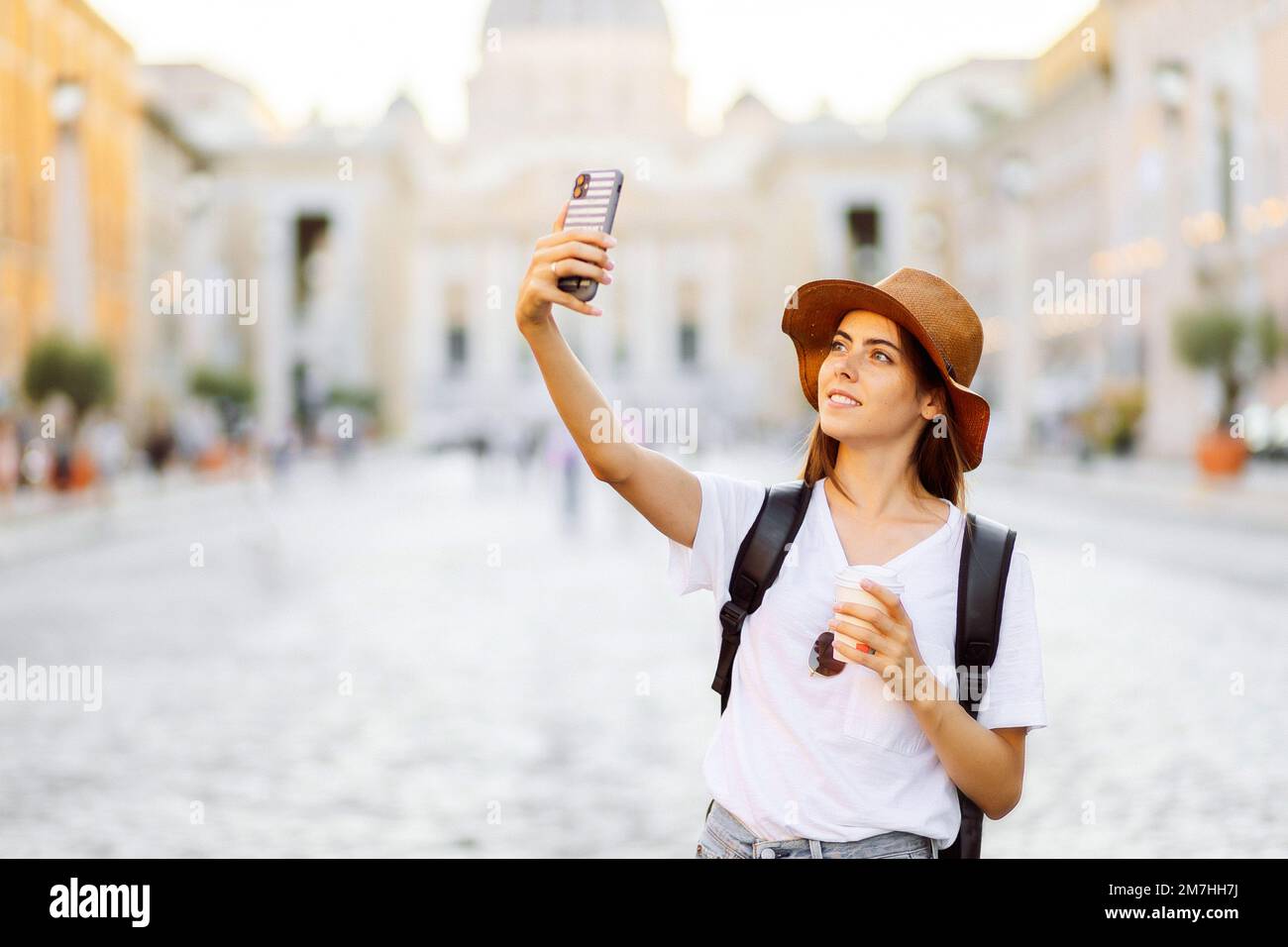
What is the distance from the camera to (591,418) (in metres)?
2.28

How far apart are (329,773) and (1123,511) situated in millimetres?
17599

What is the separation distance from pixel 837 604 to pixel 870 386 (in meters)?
0.38

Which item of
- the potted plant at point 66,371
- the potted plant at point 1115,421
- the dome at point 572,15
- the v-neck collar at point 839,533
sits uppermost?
the dome at point 572,15

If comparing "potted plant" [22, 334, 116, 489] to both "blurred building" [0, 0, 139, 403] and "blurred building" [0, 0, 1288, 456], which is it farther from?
"blurred building" [0, 0, 1288, 456]

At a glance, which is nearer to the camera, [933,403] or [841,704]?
[841,704]

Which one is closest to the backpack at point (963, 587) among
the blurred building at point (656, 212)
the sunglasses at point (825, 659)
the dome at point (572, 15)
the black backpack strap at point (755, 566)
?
the black backpack strap at point (755, 566)

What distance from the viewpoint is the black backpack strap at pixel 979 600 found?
226cm

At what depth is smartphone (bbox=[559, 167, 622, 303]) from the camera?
210 centimetres

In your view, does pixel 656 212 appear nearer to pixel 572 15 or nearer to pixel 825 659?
pixel 572 15

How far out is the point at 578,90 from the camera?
121 meters

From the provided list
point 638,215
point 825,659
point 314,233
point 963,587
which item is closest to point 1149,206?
point 963,587

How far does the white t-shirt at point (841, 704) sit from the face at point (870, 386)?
0.15 metres

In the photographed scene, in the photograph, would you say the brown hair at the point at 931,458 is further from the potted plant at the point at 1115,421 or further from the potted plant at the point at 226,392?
the potted plant at the point at 226,392

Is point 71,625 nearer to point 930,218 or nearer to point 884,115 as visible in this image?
point 930,218
